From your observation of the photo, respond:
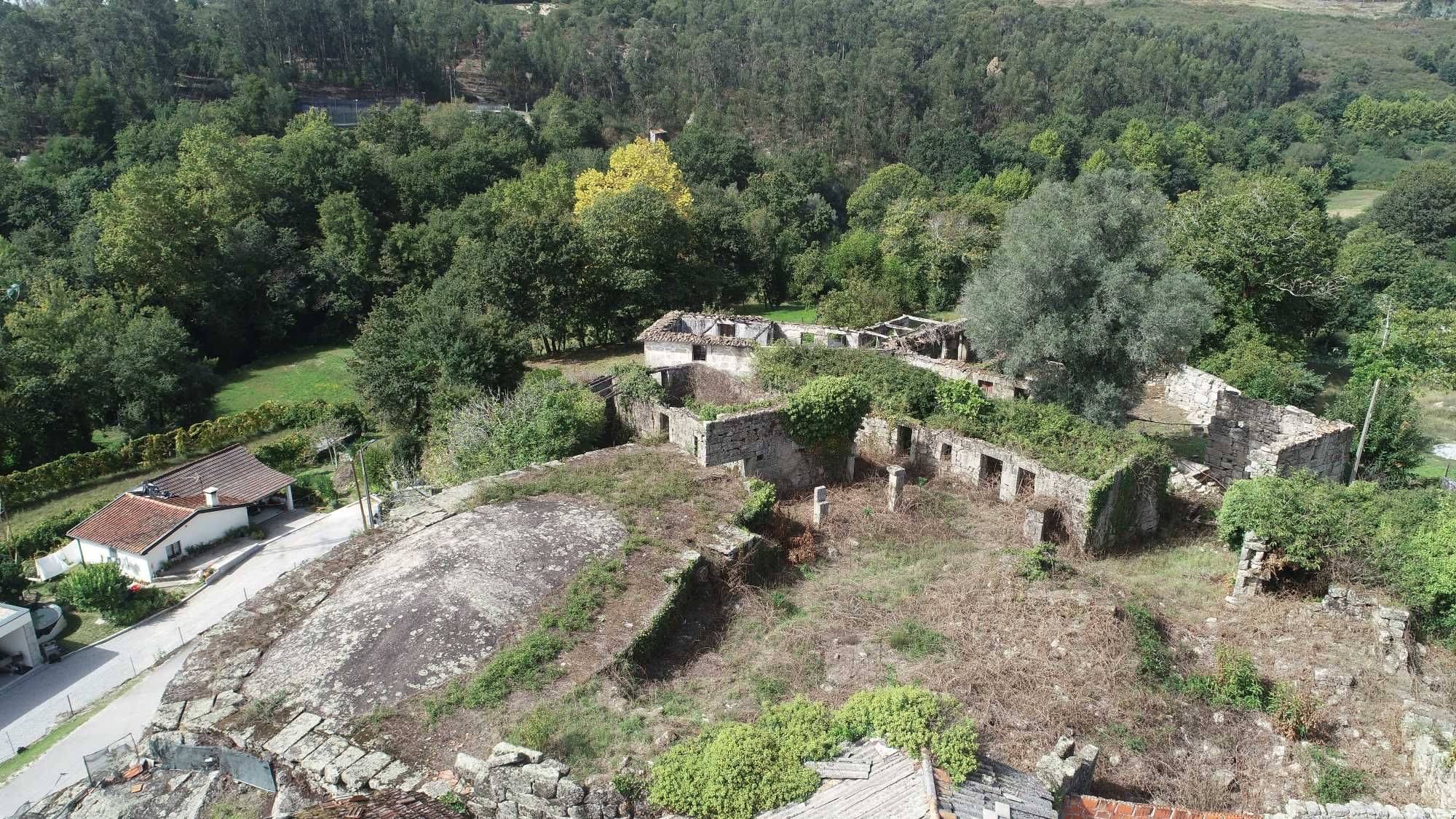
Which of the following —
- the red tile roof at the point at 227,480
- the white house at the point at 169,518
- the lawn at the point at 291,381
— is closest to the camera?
the white house at the point at 169,518

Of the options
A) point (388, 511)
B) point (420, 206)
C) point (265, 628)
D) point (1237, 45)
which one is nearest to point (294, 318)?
point (420, 206)

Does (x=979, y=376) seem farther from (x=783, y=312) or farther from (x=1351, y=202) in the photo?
(x=1351, y=202)

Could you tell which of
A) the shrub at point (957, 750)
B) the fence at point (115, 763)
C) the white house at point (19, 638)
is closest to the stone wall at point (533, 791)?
the shrub at point (957, 750)

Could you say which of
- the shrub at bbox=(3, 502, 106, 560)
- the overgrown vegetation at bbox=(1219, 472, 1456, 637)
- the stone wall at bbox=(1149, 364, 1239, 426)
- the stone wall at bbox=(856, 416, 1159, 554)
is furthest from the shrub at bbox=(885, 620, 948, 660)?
the shrub at bbox=(3, 502, 106, 560)

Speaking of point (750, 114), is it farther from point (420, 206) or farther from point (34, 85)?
point (34, 85)

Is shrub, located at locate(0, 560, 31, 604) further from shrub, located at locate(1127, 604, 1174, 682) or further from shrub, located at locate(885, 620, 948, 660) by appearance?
shrub, located at locate(1127, 604, 1174, 682)

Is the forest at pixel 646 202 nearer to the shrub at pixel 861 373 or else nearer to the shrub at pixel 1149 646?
the shrub at pixel 861 373
